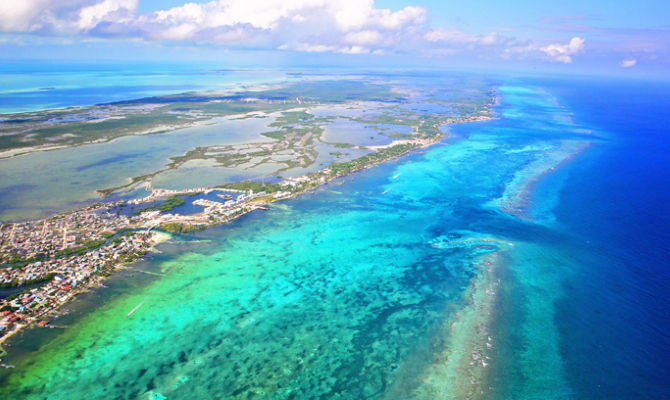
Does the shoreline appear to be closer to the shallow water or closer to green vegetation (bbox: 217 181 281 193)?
green vegetation (bbox: 217 181 281 193)

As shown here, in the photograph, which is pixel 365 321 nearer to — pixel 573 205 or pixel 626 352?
pixel 626 352

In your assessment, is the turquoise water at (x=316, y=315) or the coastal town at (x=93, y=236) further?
the coastal town at (x=93, y=236)

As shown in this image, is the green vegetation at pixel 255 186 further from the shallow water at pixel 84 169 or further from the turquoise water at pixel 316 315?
the turquoise water at pixel 316 315

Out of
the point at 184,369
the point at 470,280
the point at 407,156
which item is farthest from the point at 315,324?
the point at 407,156

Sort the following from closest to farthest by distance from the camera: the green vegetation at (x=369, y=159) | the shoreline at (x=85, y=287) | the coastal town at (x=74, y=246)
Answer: the shoreline at (x=85, y=287), the coastal town at (x=74, y=246), the green vegetation at (x=369, y=159)

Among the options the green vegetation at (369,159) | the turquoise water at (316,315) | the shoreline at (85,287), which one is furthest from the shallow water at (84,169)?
the turquoise water at (316,315)

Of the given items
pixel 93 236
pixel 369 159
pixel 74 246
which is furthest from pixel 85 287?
pixel 369 159

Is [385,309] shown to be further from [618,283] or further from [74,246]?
[74,246]
